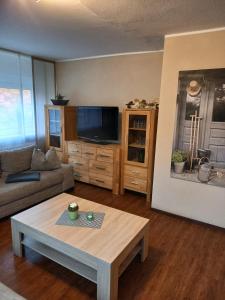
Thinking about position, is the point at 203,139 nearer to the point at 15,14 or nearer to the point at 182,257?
the point at 182,257

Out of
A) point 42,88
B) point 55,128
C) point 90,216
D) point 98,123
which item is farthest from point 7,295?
point 42,88

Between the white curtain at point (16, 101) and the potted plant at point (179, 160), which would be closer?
the potted plant at point (179, 160)

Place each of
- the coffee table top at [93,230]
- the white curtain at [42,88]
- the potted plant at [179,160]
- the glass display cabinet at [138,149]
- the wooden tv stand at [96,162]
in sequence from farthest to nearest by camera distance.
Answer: the white curtain at [42,88] < the wooden tv stand at [96,162] < the glass display cabinet at [138,149] < the potted plant at [179,160] < the coffee table top at [93,230]

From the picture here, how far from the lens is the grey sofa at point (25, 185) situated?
8.51 ft

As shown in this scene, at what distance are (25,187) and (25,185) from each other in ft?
0.10

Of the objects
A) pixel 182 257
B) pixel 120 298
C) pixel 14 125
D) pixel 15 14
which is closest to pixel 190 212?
pixel 182 257

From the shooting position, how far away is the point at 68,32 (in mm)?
2582

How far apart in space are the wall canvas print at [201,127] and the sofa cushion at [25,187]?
1.78m

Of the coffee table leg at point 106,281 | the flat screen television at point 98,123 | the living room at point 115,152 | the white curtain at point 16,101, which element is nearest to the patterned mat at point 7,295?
the living room at point 115,152

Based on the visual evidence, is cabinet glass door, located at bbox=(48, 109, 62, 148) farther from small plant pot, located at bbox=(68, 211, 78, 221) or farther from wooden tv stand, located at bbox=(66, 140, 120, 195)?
small plant pot, located at bbox=(68, 211, 78, 221)

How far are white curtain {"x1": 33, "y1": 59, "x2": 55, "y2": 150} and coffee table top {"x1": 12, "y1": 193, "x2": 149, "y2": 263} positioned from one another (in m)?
2.47

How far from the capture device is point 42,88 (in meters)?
4.28

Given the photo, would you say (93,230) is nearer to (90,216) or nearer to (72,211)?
(90,216)

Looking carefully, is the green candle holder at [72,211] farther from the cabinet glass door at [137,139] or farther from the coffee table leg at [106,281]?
the cabinet glass door at [137,139]
